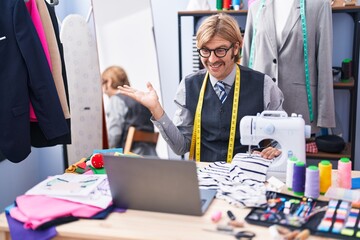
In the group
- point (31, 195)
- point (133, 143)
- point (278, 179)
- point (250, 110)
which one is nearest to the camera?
point (31, 195)

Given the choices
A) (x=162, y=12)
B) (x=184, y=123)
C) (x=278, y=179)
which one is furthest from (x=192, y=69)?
(x=278, y=179)

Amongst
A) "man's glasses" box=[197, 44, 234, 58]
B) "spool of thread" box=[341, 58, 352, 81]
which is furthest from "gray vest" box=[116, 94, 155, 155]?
"man's glasses" box=[197, 44, 234, 58]

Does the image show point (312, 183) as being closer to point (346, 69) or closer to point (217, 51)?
point (217, 51)

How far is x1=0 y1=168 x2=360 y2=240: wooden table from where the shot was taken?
1401mm

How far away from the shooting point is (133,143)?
3.87 meters

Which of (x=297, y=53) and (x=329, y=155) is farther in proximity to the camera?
(x=329, y=155)

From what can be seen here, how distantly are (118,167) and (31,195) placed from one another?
35cm

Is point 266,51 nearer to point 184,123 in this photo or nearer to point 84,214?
point 184,123

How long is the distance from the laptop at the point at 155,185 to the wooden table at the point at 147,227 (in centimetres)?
3

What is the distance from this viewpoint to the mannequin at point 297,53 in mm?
3086

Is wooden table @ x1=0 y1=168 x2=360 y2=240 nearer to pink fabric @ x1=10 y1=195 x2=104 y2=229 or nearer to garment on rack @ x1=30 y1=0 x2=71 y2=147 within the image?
pink fabric @ x1=10 y1=195 x2=104 y2=229

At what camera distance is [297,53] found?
3131 millimetres

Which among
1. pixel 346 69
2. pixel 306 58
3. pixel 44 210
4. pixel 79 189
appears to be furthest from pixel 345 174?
pixel 346 69

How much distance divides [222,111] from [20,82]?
3.22ft
